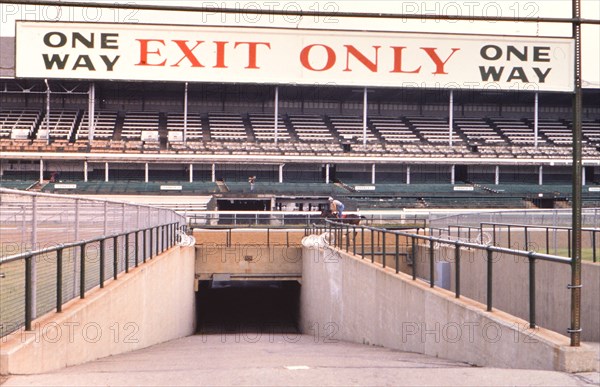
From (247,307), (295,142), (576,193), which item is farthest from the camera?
(295,142)

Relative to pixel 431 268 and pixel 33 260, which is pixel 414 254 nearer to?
pixel 431 268

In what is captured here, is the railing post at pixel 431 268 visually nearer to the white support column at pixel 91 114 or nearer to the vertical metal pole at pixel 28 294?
the vertical metal pole at pixel 28 294

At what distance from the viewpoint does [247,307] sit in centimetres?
3045

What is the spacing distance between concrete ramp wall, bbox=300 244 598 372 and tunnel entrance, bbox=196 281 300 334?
6372 mm

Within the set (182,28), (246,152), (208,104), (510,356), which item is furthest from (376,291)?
(208,104)

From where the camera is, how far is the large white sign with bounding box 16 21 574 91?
159 ft

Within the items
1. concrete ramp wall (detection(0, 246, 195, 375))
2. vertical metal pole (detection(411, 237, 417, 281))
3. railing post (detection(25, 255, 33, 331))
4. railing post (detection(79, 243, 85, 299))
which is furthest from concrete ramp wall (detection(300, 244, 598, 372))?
railing post (detection(25, 255, 33, 331))

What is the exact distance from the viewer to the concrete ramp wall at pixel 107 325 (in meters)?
6.55

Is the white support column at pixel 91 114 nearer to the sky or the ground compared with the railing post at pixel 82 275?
nearer to the sky

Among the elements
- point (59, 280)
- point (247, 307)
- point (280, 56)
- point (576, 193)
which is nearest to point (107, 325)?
A: point (59, 280)

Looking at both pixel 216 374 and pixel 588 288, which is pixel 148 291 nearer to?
pixel 216 374

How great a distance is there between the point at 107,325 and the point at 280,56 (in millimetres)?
41909

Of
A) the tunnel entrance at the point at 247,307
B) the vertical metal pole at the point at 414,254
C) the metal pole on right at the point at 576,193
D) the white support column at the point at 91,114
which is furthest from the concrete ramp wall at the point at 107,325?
the white support column at the point at 91,114

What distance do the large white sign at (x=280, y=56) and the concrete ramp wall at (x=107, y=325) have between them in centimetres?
3322
